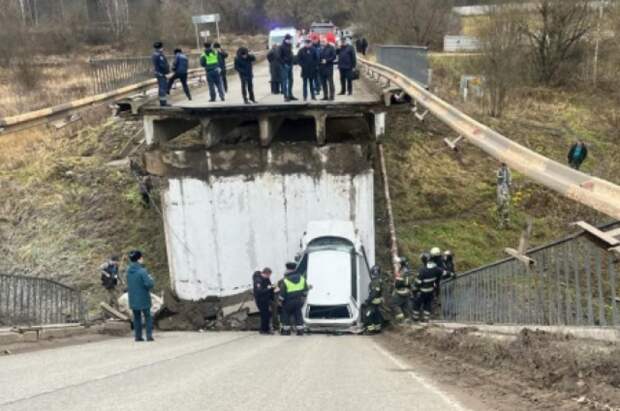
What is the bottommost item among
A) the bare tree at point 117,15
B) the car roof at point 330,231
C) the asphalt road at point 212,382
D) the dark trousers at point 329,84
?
the car roof at point 330,231

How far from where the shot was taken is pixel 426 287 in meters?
13.0

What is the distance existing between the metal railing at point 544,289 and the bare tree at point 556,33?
104 feet

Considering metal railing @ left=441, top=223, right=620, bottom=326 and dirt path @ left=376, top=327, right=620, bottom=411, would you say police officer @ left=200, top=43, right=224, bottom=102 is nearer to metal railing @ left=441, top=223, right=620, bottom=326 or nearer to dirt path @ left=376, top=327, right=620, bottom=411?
metal railing @ left=441, top=223, right=620, bottom=326

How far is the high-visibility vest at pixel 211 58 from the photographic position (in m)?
17.0

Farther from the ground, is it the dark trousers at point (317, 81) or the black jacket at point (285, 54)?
the black jacket at point (285, 54)

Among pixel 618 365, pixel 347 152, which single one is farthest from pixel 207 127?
pixel 618 365

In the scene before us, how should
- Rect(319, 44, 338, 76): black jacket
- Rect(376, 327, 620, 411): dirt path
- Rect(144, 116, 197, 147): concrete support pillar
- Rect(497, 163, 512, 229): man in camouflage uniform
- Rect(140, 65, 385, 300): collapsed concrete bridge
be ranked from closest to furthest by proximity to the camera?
Rect(376, 327, 620, 411): dirt path < Rect(319, 44, 338, 76): black jacket < Rect(140, 65, 385, 300): collapsed concrete bridge < Rect(144, 116, 197, 147): concrete support pillar < Rect(497, 163, 512, 229): man in camouflage uniform

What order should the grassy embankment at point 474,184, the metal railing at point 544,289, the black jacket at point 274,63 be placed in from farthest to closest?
the grassy embankment at point 474,184, the black jacket at point 274,63, the metal railing at point 544,289

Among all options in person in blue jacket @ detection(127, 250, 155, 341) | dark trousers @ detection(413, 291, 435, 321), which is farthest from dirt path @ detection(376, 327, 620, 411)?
dark trousers @ detection(413, 291, 435, 321)

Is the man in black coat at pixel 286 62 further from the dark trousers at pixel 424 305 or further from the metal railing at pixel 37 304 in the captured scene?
the metal railing at pixel 37 304

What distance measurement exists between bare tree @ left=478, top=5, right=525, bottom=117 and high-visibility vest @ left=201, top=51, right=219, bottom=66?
1790 centimetres

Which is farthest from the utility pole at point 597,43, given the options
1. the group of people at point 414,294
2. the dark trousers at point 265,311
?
the dark trousers at point 265,311

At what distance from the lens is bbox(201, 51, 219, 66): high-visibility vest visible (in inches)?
669

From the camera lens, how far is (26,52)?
45719 mm
